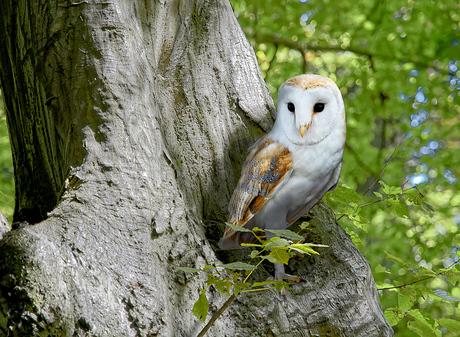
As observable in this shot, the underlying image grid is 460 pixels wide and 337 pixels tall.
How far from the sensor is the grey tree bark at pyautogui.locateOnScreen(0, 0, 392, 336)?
3.67ft

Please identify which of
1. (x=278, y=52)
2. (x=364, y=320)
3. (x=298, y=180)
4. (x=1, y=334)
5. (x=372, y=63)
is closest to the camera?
(x=1, y=334)

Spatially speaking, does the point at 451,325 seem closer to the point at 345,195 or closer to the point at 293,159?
the point at 345,195

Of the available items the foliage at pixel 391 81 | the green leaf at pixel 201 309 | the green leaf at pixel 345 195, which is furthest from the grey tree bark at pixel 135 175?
the foliage at pixel 391 81

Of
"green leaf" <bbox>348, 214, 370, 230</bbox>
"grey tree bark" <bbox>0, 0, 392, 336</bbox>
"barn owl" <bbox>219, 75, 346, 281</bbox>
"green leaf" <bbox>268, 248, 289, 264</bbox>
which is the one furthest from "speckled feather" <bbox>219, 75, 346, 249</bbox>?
"green leaf" <bbox>348, 214, 370, 230</bbox>

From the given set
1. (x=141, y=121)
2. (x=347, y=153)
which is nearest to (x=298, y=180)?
(x=141, y=121)

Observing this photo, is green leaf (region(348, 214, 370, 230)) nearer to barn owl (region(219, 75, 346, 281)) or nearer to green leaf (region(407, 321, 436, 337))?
green leaf (region(407, 321, 436, 337))

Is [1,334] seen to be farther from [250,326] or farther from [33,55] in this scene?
[33,55]

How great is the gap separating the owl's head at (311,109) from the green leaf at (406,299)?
1200 mm

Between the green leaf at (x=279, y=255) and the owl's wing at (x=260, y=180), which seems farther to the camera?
the owl's wing at (x=260, y=180)

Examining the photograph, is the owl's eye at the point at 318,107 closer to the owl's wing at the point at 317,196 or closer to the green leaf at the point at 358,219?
the owl's wing at the point at 317,196

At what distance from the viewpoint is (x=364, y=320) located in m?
1.53

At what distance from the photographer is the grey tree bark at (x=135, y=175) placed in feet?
3.67

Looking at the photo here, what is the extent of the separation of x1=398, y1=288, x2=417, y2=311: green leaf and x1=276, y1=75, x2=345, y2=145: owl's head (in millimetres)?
1200

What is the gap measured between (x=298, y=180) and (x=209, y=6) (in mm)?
1095
